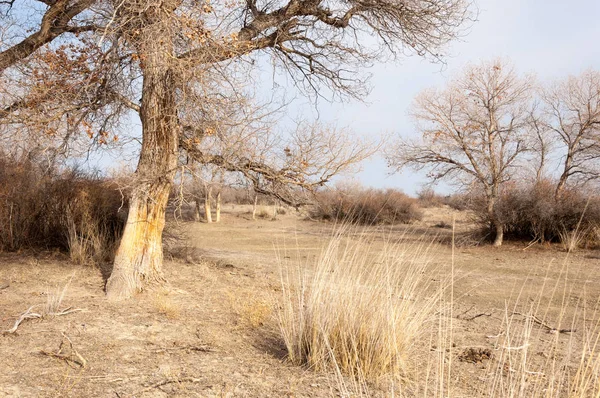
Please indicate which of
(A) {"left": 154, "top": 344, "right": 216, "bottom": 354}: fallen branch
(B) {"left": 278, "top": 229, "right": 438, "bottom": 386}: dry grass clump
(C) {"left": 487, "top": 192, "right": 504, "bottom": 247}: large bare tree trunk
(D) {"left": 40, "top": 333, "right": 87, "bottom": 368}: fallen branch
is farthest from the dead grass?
Result: (C) {"left": 487, "top": 192, "right": 504, "bottom": 247}: large bare tree trunk

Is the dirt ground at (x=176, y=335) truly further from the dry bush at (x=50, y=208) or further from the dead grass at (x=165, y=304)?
the dry bush at (x=50, y=208)

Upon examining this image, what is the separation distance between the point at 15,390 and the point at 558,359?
5052mm

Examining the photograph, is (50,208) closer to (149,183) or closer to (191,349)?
(149,183)

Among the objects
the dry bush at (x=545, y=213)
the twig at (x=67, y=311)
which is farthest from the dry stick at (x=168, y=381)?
the dry bush at (x=545, y=213)

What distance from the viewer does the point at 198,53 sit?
6156 millimetres

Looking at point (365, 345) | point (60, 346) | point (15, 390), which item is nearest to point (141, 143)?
point (60, 346)

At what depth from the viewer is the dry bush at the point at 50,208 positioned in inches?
389

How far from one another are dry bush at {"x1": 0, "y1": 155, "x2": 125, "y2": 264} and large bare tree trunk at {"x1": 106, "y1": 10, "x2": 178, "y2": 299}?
3113 millimetres

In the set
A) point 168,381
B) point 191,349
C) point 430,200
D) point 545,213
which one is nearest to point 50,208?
point 191,349

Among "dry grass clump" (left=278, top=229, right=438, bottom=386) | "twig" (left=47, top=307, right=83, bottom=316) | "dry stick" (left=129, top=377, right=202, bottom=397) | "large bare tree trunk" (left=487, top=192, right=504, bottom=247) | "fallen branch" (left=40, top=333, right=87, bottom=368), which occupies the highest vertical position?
"large bare tree trunk" (left=487, top=192, right=504, bottom=247)

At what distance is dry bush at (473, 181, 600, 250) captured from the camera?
15.9 metres

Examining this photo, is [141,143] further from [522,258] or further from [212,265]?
[522,258]

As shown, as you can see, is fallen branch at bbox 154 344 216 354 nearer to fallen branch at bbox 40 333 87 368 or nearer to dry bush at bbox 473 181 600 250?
fallen branch at bbox 40 333 87 368

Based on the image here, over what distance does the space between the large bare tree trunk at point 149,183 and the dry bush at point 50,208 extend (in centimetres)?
311
